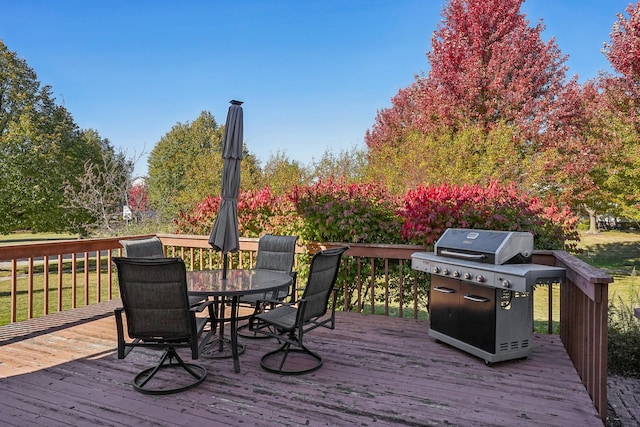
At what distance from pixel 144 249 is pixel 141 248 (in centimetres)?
5

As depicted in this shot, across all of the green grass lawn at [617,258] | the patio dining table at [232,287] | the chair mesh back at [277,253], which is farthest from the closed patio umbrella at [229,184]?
the green grass lawn at [617,258]

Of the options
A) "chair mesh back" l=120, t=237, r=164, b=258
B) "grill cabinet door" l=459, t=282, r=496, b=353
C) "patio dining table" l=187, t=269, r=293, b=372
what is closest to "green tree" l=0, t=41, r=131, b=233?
"chair mesh back" l=120, t=237, r=164, b=258

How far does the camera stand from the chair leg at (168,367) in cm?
285

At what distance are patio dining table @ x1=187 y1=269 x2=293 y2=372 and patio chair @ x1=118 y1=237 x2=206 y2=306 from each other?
0.28 metres

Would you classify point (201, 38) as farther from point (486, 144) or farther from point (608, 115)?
point (608, 115)

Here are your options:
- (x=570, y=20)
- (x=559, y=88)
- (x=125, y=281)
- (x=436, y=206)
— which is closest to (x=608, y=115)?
(x=559, y=88)

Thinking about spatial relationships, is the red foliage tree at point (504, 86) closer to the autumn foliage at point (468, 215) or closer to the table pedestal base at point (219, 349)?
the autumn foliage at point (468, 215)

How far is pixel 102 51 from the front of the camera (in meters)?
12.6

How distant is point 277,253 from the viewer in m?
4.64

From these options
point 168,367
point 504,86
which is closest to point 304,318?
point 168,367

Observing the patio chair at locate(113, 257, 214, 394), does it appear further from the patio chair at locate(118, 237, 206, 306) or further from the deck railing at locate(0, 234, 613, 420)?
the deck railing at locate(0, 234, 613, 420)

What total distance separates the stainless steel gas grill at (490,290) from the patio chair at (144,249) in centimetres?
Answer: 239

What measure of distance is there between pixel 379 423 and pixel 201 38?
1066 cm

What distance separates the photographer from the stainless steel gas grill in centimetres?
325
